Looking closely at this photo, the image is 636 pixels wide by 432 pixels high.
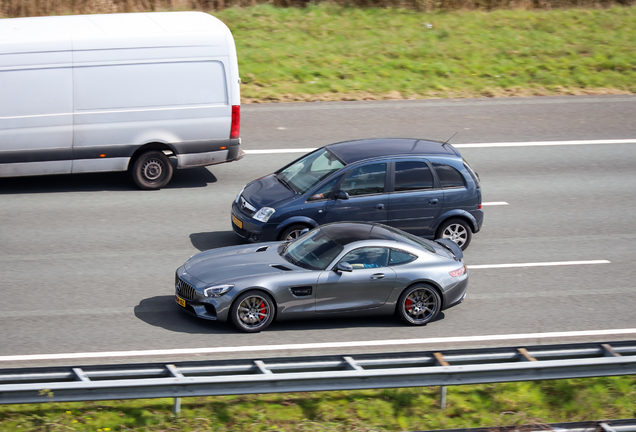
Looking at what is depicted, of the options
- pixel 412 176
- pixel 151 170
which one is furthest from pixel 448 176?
pixel 151 170

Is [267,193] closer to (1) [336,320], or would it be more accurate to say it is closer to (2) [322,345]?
(1) [336,320]

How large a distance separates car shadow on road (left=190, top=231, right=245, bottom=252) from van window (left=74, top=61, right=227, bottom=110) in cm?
284

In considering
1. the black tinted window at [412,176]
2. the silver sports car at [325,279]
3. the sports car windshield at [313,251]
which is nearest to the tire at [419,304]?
the silver sports car at [325,279]

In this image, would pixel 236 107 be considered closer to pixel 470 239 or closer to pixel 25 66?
pixel 25 66

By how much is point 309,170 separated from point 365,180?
1015 mm

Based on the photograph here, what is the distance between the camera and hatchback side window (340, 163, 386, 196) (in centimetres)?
1191

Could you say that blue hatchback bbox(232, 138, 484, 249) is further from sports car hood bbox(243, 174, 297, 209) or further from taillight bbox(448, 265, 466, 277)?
taillight bbox(448, 265, 466, 277)

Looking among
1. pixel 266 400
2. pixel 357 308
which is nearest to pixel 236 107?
pixel 357 308

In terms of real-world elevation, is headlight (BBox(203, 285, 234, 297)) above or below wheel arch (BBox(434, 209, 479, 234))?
below

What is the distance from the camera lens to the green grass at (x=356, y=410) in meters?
7.34

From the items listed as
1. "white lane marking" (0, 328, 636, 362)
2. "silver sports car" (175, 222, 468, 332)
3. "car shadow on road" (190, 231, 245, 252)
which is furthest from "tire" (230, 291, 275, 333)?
"car shadow on road" (190, 231, 245, 252)

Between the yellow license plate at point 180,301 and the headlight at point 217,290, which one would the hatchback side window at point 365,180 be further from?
the yellow license plate at point 180,301

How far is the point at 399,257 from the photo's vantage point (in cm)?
1001

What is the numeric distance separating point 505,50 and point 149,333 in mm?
16483
